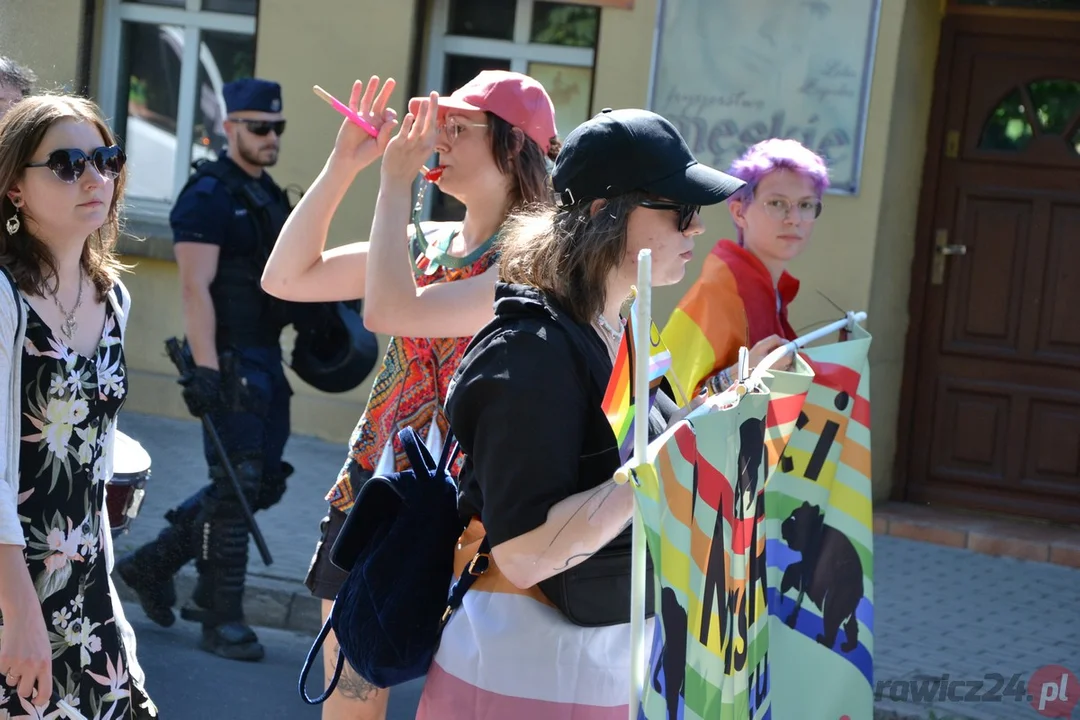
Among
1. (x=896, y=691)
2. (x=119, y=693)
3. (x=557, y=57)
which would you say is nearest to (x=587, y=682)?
(x=119, y=693)

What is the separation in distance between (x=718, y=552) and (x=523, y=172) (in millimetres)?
1201

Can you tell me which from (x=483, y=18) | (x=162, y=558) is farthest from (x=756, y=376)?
(x=483, y=18)

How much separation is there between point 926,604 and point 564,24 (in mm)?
4258

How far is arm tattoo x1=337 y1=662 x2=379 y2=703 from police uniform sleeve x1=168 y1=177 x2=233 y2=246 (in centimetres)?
280

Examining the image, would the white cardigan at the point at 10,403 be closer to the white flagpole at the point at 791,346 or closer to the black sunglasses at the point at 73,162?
the black sunglasses at the point at 73,162

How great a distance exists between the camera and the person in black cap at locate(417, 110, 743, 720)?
A: 225 cm

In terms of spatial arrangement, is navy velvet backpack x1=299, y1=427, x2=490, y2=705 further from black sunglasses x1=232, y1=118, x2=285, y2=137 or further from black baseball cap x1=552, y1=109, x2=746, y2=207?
black sunglasses x1=232, y1=118, x2=285, y2=137

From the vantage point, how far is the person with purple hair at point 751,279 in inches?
152

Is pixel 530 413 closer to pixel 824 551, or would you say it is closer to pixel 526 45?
pixel 824 551

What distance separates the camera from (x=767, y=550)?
126 inches

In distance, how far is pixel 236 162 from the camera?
19.7ft

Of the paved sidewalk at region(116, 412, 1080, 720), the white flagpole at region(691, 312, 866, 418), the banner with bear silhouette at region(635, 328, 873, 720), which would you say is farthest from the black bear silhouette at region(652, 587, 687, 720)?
the paved sidewalk at region(116, 412, 1080, 720)

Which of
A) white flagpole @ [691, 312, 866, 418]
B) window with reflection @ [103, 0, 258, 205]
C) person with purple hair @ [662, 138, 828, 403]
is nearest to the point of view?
white flagpole @ [691, 312, 866, 418]

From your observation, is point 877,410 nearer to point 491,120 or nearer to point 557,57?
point 557,57
